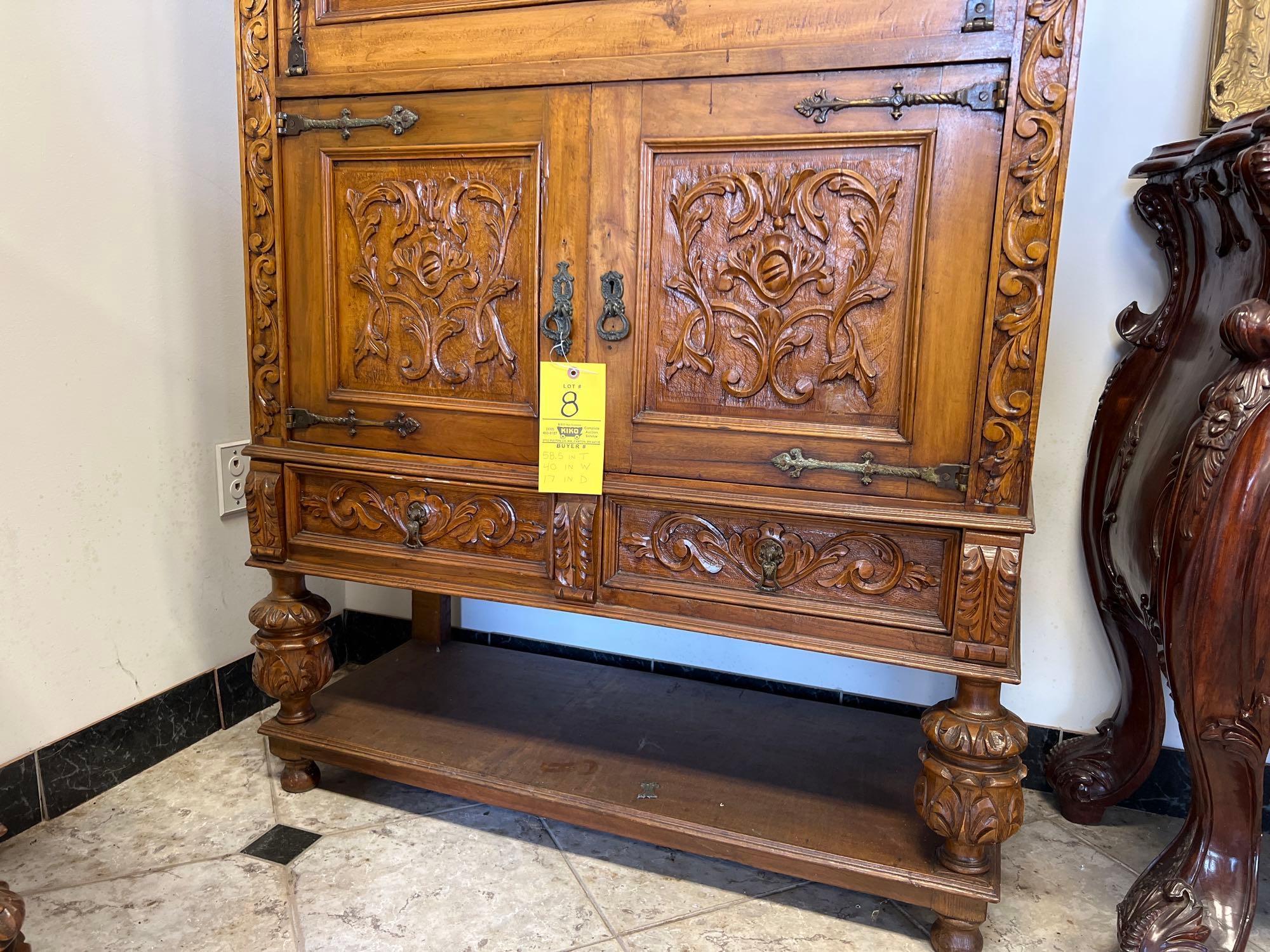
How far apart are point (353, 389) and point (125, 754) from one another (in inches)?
33.2

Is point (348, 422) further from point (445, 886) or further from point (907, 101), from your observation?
point (907, 101)

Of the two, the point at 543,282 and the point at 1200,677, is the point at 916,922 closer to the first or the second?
the point at 1200,677

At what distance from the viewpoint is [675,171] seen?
3.64 feet

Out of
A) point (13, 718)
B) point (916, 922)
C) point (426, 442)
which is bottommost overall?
point (916, 922)

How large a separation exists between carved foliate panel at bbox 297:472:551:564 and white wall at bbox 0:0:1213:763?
38 cm

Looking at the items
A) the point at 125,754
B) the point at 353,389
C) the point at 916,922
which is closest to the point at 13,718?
the point at 125,754

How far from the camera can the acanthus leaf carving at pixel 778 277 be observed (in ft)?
3.46

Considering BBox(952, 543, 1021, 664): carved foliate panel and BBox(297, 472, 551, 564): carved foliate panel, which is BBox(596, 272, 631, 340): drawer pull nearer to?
BBox(297, 472, 551, 564): carved foliate panel

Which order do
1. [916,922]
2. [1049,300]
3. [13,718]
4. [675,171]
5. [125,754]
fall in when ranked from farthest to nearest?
1. [125,754]
2. [13,718]
3. [916,922]
4. [675,171]
5. [1049,300]

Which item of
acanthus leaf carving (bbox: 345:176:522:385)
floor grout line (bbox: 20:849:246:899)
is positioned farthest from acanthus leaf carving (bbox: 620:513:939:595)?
floor grout line (bbox: 20:849:246:899)

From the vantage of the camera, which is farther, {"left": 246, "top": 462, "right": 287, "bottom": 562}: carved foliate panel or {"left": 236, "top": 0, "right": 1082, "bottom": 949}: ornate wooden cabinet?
{"left": 246, "top": 462, "right": 287, "bottom": 562}: carved foliate panel

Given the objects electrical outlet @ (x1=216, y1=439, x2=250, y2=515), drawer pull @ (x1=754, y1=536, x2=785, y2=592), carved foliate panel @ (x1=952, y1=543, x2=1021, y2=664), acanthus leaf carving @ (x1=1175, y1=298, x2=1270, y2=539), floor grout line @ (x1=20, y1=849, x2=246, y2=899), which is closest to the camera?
acanthus leaf carving @ (x1=1175, y1=298, x2=1270, y2=539)

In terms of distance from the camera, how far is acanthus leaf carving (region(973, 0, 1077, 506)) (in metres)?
0.95

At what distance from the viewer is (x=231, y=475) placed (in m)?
1.69
